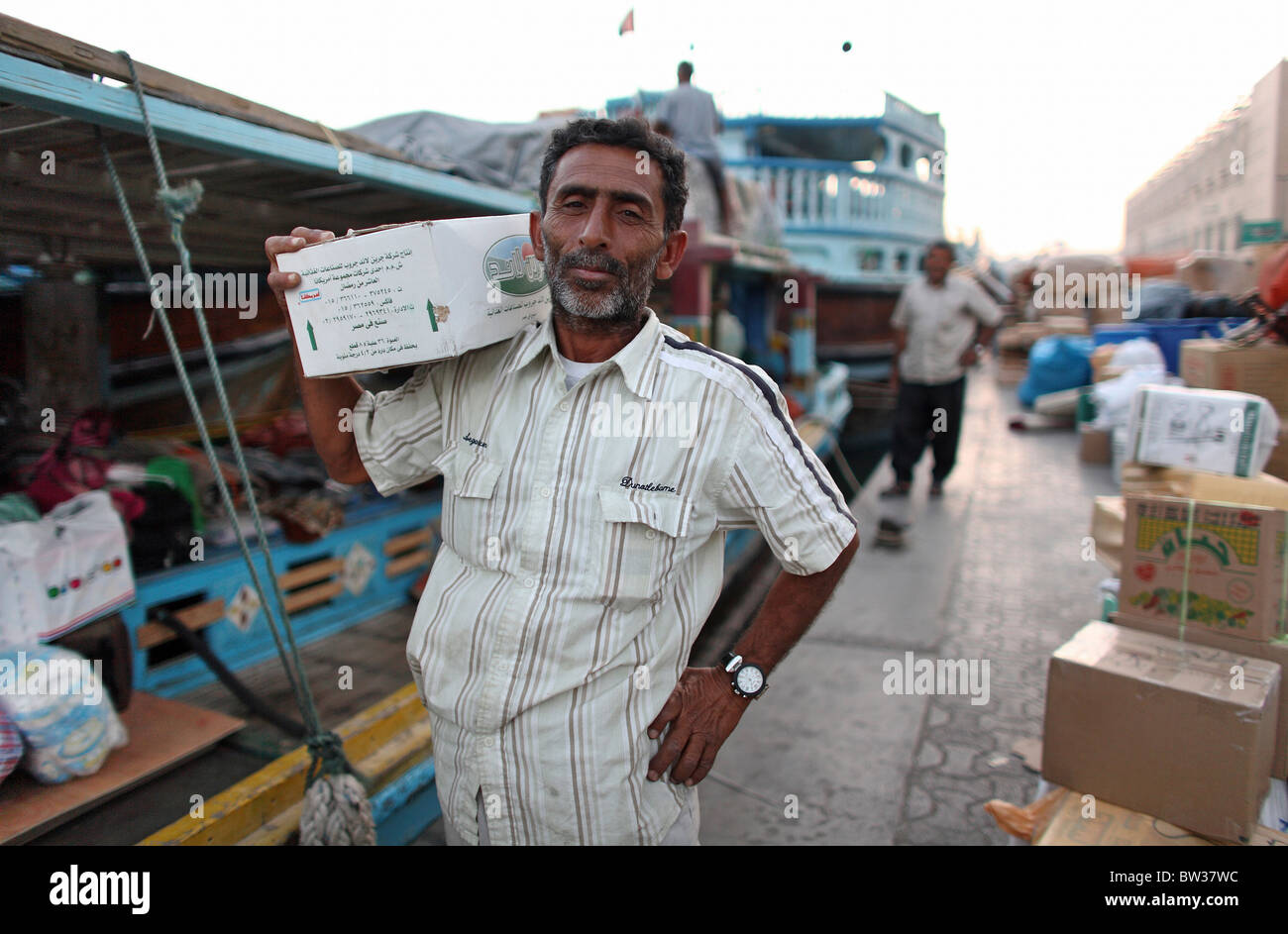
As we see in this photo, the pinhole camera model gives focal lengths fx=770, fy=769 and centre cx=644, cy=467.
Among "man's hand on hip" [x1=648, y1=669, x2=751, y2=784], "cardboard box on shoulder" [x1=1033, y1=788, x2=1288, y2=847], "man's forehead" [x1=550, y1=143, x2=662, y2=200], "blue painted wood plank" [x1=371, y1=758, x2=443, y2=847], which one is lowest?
"blue painted wood plank" [x1=371, y1=758, x2=443, y2=847]

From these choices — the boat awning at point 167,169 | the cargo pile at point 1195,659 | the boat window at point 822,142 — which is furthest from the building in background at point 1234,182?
the boat awning at point 167,169

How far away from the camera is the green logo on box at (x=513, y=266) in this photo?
1.60 metres

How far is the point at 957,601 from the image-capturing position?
4402 millimetres

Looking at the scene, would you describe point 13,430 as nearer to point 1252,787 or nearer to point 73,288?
point 73,288

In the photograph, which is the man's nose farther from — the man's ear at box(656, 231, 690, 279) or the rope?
the rope

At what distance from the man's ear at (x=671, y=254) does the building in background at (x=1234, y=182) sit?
673cm

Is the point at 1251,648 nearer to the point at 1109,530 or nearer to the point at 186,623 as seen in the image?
the point at 1109,530

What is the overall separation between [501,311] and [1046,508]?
223 inches

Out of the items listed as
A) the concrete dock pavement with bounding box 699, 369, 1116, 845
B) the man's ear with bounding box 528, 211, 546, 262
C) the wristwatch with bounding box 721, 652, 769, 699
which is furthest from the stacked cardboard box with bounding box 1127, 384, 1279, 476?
the man's ear with bounding box 528, 211, 546, 262

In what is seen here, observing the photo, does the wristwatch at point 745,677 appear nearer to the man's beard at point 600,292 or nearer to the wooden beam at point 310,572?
the man's beard at point 600,292

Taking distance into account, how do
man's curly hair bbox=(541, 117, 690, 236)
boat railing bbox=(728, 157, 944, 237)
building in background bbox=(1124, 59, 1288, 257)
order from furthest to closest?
1. boat railing bbox=(728, 157, 944, 237)
2. building in background bbox=(1124, 59, 1288, 257)
3. man's curly hair bbox=(541, 117, 690, 236)

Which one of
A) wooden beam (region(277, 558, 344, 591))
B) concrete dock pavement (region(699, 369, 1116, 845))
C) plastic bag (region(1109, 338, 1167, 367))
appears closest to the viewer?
concrete dock pavement (region(699, 369, 1116, 845))

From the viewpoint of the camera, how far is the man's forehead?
1.47 m

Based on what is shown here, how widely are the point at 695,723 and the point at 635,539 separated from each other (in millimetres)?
395
